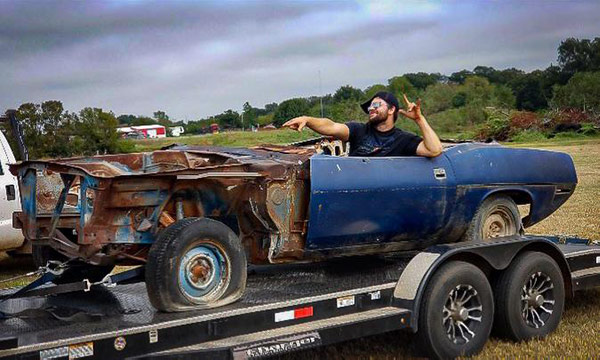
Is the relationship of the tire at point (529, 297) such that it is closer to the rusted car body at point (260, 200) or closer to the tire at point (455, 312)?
the tire at point (455, 312)

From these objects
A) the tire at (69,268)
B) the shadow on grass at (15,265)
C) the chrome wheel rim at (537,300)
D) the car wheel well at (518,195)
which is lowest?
the shadow on grass at (15,265)

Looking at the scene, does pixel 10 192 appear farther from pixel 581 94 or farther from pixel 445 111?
pixel 581 94

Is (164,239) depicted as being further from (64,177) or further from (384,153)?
(384,153)

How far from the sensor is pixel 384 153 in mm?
6102

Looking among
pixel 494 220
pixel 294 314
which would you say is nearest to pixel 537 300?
pixel 494 220

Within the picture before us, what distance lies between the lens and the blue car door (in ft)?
17.1

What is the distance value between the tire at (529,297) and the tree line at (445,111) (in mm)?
2852

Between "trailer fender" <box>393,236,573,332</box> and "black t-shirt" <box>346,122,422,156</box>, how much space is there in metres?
0.92

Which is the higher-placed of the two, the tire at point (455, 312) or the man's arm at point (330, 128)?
the man's arm at point (330, 128)

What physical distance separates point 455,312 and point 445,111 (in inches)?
1569

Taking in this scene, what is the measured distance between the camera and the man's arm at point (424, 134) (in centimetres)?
578

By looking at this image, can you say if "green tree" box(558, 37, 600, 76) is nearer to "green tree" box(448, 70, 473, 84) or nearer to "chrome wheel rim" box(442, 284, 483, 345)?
"green tree" box(448, 70, 473, 84)

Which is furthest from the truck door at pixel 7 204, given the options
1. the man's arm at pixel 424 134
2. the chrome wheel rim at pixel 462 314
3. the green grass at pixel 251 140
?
the chrome wheel rim at pixel 462 314

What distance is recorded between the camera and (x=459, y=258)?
5.52 meters
